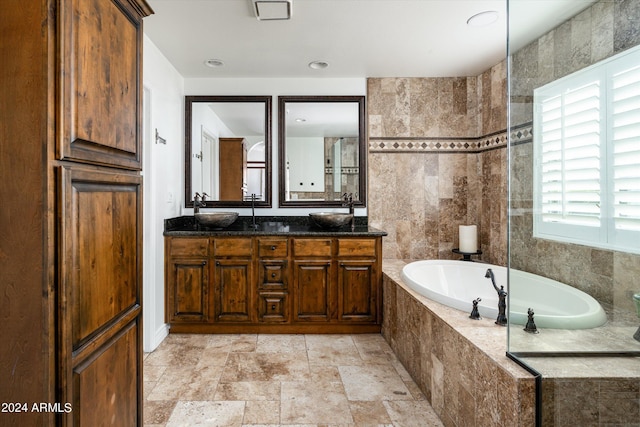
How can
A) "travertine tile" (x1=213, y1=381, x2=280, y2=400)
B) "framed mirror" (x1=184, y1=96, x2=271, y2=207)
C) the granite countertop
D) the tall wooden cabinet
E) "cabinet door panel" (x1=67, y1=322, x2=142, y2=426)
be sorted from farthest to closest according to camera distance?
1. "framed mirror" (x1=184, y1=96, x2=271, y2=207)
2. the granite countertop
3. "travertine tile" (x1=213, y1=381, x2=280, y2=400)
4. "cabinet door panel" (x1=67, y1=322, x2=142, y2=426)
5. the tall wooden cabinet

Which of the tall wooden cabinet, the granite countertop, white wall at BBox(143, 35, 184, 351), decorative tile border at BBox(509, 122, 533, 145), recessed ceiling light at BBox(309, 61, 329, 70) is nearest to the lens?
the tall wooden cabinet

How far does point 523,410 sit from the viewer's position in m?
1.27

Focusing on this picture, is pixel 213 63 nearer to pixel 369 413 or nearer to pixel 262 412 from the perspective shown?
pixel 262 412

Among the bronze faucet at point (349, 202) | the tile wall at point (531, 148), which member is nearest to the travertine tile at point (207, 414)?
the tile wall at point (531, 148)

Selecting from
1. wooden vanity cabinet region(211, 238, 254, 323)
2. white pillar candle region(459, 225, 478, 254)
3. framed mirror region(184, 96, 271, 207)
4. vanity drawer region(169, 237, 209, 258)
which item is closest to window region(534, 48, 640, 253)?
white pillar candle region(459, 225, 478, 254)

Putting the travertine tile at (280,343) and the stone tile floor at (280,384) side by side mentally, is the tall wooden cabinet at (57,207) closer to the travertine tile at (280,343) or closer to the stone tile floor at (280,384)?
the stone tile floor at (280,384)

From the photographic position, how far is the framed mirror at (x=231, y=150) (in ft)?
11.9

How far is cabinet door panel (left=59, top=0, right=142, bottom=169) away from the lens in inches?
38.1

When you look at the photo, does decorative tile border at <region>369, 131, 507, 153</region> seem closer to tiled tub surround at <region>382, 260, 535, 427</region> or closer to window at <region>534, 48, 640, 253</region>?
tiled tub surround at <region>382, 260, 535, 427</region>

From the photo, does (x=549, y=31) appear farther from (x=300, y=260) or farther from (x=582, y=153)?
(x=300, y=260)

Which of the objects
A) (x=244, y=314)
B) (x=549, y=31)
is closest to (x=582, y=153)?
(x=549, y=31)

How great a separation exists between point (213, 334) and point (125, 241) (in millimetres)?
2070

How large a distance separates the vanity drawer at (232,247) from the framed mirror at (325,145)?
725mm

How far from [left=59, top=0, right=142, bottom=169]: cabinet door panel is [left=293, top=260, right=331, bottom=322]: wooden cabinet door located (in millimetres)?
1946
